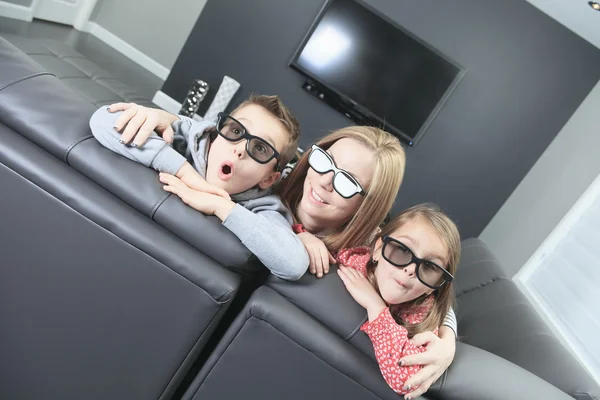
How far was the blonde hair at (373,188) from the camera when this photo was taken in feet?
4.68

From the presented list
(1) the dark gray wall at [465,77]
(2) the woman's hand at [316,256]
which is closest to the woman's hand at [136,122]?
(2) the woman's hand at [316,256]

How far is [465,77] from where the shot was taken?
490cm

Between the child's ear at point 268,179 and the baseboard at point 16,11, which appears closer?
the child's ear at point 268,179

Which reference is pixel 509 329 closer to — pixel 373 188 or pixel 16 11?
pixel 373 188

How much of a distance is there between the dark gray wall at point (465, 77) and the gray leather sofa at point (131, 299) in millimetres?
3815

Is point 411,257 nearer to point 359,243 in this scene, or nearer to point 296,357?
point 359,243

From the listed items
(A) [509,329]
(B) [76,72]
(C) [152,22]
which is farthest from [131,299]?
(C) [152,22]

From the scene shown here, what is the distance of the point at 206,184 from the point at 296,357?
0.49 m

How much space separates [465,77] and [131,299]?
457cm

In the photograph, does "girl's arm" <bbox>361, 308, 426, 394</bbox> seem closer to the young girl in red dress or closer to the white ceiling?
the young girl in red dress

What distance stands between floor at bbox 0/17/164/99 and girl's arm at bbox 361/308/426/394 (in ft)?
15.1

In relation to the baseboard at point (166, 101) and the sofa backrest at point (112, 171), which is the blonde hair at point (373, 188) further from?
the baseboard at point (166, 101)

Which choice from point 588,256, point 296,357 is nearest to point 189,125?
point 296,357

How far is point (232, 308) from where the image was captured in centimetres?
133
